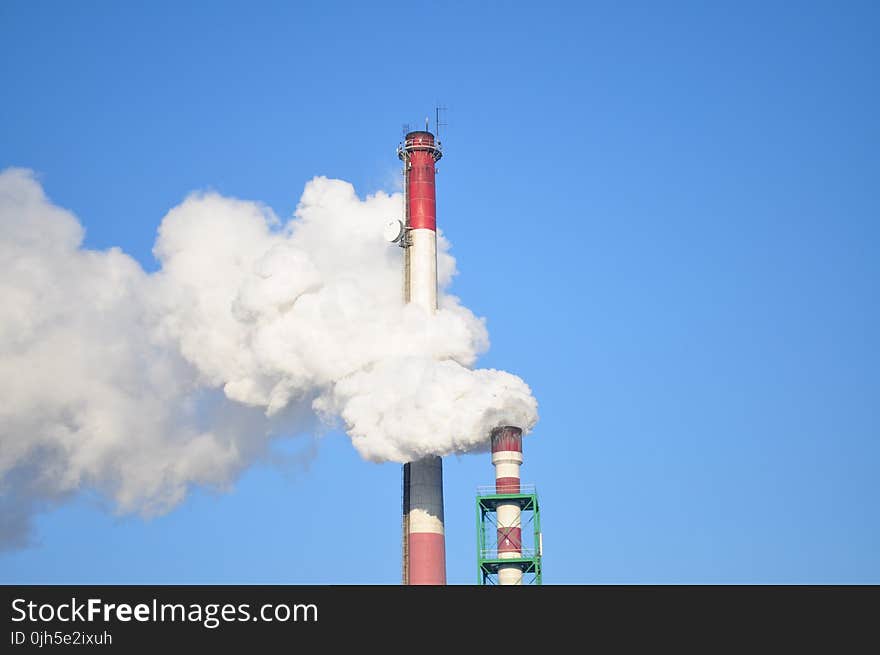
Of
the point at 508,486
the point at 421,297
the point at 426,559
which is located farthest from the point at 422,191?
the point at 426,559

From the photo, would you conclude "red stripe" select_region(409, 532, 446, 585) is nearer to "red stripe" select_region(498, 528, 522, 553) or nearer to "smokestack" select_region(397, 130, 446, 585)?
"smokestack" select_region(397, 130, 446, 585)

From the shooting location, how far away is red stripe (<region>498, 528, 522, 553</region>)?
119m

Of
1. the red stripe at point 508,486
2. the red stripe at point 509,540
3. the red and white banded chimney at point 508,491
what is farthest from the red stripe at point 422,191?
the red stripe at point 509,540

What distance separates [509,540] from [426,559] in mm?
8074

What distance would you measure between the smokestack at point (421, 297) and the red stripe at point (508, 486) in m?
7.40

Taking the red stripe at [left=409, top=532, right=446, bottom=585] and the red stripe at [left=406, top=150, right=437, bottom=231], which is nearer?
the red stripe at [left=409, top=532, right=446, bottom=585]

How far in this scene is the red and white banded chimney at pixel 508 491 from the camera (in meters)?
119

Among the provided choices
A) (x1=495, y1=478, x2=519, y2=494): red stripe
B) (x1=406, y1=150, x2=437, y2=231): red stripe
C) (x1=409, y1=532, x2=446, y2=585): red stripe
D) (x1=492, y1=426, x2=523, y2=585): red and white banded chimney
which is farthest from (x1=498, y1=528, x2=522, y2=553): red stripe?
(x1=406, y1=150, x2=437, y2=231): red stripe

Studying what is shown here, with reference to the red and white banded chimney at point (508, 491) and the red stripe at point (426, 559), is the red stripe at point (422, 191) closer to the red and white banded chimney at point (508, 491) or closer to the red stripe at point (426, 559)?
the red and white banded chimney at point (508, 491)

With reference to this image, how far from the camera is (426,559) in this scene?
123500mm

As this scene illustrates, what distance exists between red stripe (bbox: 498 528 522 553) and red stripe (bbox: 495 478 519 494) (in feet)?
10.1
